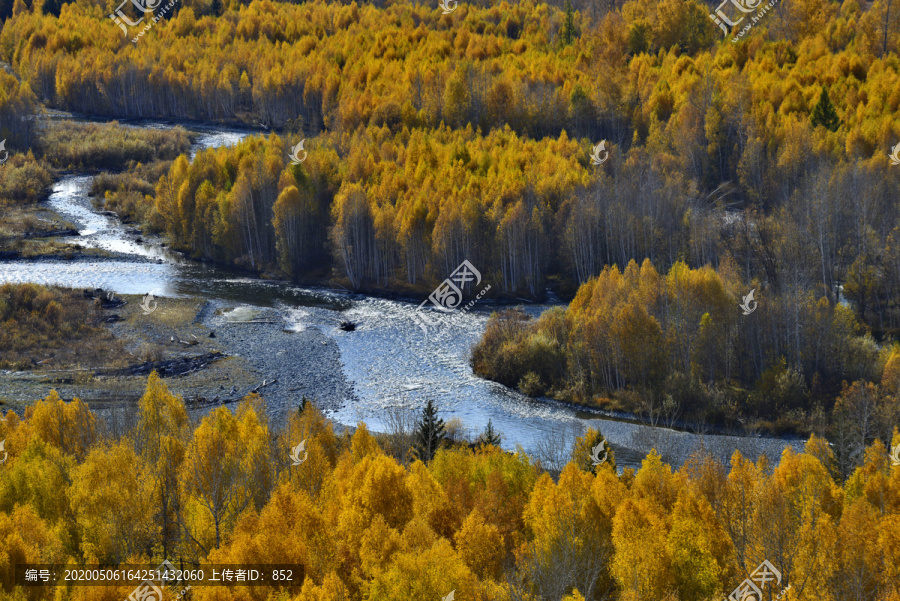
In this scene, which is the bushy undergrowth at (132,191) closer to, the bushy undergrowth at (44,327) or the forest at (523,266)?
the forest at (523,266)

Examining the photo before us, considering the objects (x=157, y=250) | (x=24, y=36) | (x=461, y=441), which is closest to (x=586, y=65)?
(x=157, y=250)

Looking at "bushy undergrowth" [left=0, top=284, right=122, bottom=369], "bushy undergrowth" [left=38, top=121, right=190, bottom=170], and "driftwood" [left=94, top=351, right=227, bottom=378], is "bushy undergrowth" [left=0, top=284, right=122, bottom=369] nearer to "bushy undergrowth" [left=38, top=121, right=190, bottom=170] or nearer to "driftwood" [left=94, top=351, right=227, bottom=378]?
"driftwood" [left=94, top=351, right=227, bottom=378]


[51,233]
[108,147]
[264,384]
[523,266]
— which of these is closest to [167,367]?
[264,384]

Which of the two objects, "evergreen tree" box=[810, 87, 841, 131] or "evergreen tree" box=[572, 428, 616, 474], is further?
"evergreen tree" box=[810, 87, 841, 131]

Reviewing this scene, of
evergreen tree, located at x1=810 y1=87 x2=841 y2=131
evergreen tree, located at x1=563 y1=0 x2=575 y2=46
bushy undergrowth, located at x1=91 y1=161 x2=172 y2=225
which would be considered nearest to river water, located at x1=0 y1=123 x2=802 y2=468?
bushy undergrowth, located at x1=91 y1=161 x2=172 y2=225

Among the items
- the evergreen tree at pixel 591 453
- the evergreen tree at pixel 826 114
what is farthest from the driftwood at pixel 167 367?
the evergreen tree at pixel 826 114

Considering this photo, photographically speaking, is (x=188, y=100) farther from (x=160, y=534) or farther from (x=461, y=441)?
(x=160, y=534)

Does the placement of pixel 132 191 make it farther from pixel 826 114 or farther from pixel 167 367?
pixel 826 114
